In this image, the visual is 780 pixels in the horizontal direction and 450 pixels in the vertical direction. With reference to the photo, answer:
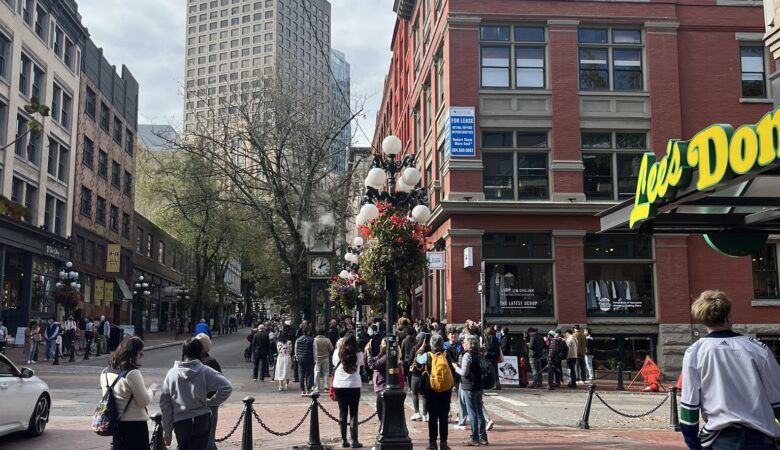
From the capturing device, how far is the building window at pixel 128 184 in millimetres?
53378

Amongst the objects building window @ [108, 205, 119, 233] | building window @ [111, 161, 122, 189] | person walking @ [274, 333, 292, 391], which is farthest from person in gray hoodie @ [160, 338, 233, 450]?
building window @ [111, 161, 122, 189]

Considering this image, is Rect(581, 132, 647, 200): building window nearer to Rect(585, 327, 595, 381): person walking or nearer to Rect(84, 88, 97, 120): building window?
Rect(585, 327, 595, 381): person walking

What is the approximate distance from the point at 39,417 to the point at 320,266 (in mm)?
14501

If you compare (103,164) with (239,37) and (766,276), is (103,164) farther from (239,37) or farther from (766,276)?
(239,37)

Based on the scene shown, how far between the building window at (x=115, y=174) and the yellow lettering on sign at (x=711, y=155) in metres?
47.8

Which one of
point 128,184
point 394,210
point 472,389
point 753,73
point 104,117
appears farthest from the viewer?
point 128,184

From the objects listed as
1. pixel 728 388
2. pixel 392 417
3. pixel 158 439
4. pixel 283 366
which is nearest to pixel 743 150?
pixel 728 388

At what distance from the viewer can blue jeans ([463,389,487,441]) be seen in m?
11.1

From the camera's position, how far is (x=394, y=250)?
39.4 feet

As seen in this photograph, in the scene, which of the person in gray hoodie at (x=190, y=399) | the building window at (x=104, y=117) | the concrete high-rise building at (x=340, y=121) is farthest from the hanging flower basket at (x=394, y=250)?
the building window at (x=104, y=117)

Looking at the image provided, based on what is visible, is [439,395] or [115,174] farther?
[115,174]

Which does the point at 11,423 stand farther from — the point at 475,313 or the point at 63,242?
the point at 63,242

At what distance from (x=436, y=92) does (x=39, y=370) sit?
1818 centimetres

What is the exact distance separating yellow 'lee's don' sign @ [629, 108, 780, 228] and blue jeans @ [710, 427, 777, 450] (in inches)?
126
